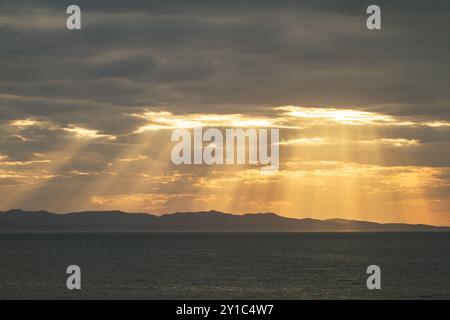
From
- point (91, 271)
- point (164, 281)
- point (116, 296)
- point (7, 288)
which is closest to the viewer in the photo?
point (116, 296)

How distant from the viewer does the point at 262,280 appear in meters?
98.8

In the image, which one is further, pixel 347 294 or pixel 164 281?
pixel 164 281

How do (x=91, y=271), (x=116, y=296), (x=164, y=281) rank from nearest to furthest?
1. (x=116, y=296)
2. (x=164, y=281)
3. (x=91, y=271)

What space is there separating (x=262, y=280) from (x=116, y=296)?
25834 millimetres

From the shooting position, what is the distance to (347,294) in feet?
268
